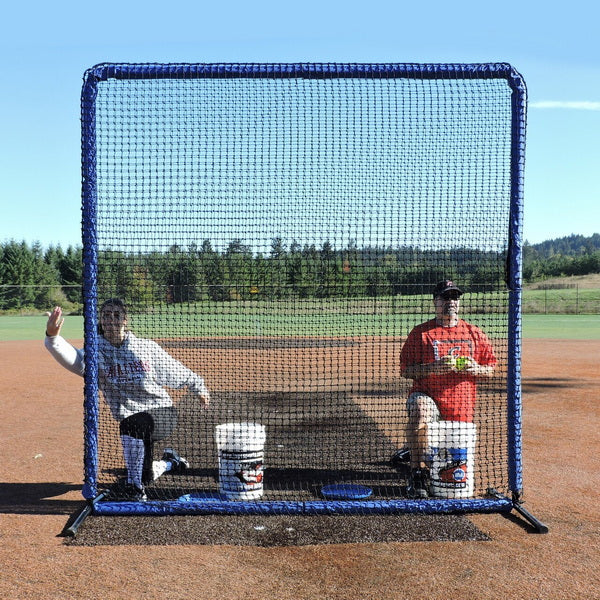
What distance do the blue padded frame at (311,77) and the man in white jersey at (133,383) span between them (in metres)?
0.31

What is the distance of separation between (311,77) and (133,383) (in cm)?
271

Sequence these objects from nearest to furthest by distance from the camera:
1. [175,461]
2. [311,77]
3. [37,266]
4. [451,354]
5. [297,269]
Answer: [311,77] → [451,354] → [175,461] → [297,269] → [37,266]

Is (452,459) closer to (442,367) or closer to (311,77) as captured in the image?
(442,367)

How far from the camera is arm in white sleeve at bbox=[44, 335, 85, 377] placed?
17.7 feet

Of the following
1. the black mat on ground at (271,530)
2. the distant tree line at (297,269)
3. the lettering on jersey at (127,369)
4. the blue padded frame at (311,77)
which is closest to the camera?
the black mat on ground at (271,530)

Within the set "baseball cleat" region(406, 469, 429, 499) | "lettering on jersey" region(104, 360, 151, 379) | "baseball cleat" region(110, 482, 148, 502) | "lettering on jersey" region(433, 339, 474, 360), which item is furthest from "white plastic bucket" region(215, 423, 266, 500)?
"lettering on jersey" region(433, 339, 474, 360)

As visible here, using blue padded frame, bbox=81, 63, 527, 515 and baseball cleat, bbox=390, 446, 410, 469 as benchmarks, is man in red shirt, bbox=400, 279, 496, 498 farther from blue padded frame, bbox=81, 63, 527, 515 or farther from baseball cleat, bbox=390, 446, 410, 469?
baseball cleat, bbox=390, 446, 410, 469

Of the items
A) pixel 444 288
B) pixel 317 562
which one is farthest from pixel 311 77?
pixel 317 562

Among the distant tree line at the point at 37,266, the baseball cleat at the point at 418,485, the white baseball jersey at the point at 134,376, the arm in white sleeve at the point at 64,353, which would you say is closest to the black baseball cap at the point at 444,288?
the baseball cleat at the point at 418,485

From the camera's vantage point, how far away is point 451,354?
5750 millimetres

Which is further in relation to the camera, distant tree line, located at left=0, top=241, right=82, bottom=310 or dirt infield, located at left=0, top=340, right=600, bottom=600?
distant tree line, located at left=0, top=241, right=82, bottom=310

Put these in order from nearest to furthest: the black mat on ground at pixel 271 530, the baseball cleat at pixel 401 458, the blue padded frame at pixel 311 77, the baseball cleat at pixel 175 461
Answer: the black mat on ground at pixel 271 530, the blue padded frame at pixel 311 77, the baseball cleat at pixel 175 461, the baseball cleat at pixel 401 458

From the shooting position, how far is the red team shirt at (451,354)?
5.78m

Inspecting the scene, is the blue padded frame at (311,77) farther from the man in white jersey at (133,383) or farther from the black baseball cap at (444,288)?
the black baseball cap at (444,288)
